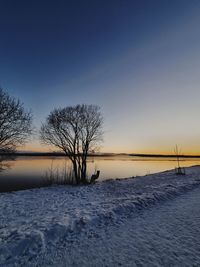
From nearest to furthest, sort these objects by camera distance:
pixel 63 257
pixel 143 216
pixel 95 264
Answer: pixel 95 264, pixel 63 257, pixel 143 216

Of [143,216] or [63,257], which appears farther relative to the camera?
→ [143,216]

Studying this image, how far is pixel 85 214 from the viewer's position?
8008 millimetres

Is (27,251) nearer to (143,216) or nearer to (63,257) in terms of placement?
(63,257)

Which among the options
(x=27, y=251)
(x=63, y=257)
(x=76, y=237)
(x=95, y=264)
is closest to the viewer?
(x=95, y=264)

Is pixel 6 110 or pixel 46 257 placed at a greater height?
pixel 6 110

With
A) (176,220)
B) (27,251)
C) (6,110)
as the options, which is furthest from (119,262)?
(6,110)

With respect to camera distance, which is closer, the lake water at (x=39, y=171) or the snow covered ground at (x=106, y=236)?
the snow covered ground at (x=106, y=236)

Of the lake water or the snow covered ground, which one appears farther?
the lake water

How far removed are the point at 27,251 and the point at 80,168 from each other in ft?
60.0

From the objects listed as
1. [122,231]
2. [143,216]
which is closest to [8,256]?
[122,231]

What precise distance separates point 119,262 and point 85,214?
138 inches

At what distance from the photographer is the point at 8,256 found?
516 cm

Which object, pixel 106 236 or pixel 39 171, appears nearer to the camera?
pixel 106 236

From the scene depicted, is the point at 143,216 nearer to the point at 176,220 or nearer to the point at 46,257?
the point at 176,220
